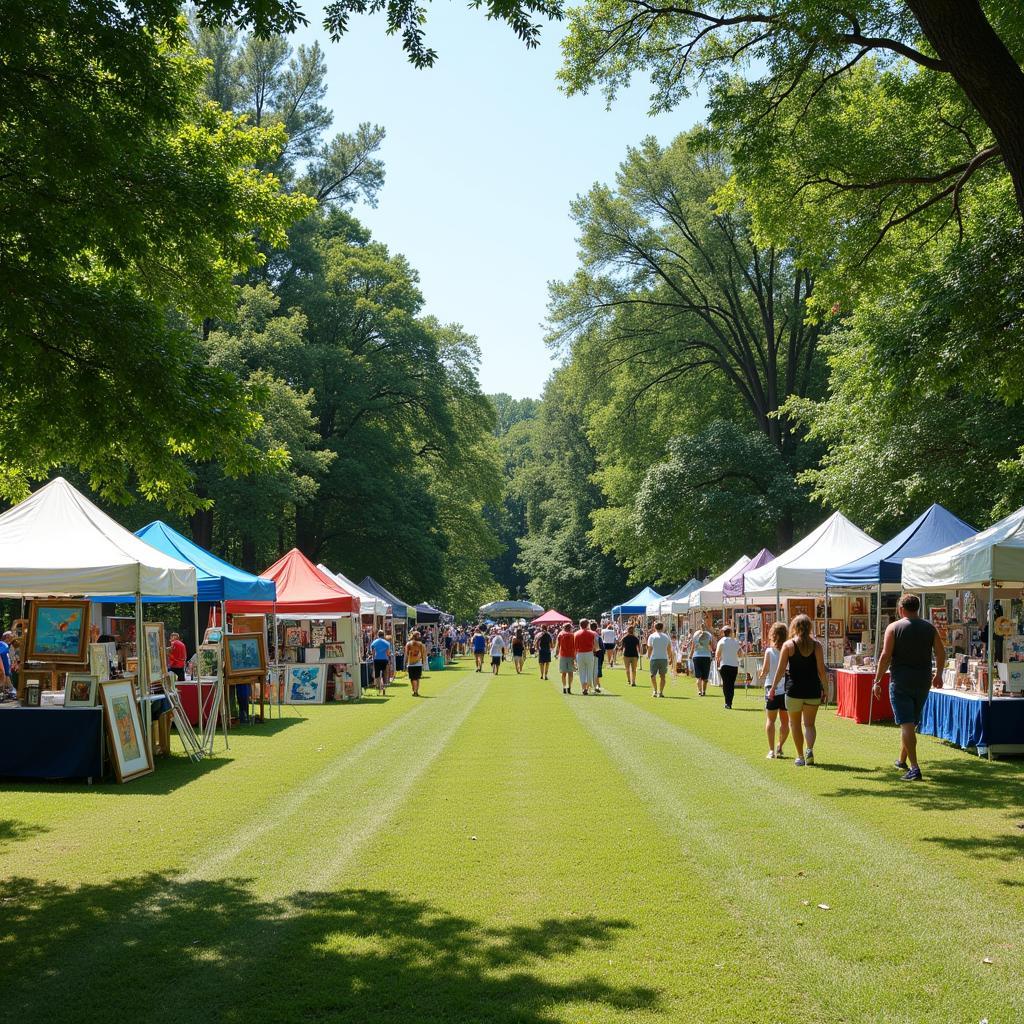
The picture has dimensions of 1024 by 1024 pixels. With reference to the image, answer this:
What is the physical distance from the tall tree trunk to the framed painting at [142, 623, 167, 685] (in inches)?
418

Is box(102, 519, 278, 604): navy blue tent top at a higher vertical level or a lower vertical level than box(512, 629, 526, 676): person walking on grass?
higher

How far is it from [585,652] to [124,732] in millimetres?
14500

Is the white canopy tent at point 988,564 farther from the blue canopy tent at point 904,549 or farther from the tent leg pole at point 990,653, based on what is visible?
the blue canopy tent at point 904,549

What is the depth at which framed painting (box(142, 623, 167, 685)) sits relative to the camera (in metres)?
13.4

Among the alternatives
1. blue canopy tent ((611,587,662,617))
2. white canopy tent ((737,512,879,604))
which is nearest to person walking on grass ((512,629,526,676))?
blue canopy tent ((611,587,662,617))

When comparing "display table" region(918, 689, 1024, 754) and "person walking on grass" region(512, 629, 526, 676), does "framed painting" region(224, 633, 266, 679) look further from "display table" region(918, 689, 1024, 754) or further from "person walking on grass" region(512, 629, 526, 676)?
"person walking on grass" region(512, 629, 526, 676)

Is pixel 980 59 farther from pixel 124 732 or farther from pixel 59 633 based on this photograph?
pixel 59 633

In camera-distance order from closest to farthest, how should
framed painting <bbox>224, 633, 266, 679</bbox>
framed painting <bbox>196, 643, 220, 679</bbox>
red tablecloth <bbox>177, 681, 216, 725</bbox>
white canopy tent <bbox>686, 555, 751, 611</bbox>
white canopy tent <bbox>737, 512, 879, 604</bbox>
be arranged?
red tablecloth <bbox>177, 681, 216, 725</bbox>
framed painting <bbox>224, 633, 266, 679</bbox>
framed painting <bbox>196, 643, 220, 679</bbox>
white canopy tent <bbox>737, 512, 879, 604</bbox>
white canopy tent <bbox>686, 555, 751, 611</bbox>

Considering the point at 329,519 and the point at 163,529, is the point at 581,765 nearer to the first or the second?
the point at 163,529

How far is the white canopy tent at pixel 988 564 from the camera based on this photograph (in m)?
12.6

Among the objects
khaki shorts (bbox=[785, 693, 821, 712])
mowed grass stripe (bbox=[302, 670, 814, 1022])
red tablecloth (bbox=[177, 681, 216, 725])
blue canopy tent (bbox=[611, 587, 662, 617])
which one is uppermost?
blue canopy tent (bbox=[611, 587, 662, 617])

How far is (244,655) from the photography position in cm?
1827

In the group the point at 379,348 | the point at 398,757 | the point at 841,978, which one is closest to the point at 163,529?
the point at 398,757

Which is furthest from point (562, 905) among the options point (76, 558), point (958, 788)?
point (76, 558)
